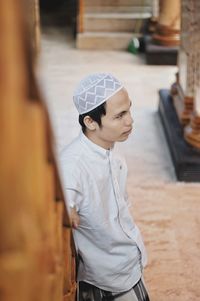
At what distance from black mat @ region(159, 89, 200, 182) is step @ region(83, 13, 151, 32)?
372 cm

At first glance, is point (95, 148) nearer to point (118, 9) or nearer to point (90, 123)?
point (90, 123)

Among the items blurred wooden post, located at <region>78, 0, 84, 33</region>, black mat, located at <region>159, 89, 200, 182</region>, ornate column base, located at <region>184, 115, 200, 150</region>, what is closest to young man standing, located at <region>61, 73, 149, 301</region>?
black mat, located at <region>159, 89, 200, 182</region>

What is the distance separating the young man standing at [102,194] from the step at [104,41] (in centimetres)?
630

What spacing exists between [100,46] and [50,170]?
7.66 metres

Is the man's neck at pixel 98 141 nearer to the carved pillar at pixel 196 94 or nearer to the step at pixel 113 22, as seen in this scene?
the carved pillar at pixel 196 94

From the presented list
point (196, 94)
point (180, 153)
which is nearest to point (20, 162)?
point (180, 153)

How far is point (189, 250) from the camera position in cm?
310

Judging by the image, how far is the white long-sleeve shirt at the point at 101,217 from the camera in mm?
1789

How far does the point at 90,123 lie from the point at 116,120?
9cm

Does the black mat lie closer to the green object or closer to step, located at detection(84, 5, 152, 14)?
the green object

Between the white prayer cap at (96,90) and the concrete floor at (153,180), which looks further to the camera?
the concrete floor at (153,180)

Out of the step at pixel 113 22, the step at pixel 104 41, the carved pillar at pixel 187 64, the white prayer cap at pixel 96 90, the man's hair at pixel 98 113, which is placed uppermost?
the white prayer cap at pixel 96 90

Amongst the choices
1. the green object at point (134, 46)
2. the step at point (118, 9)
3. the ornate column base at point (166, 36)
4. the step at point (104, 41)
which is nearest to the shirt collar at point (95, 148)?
the ornate column base at point (166, 36)

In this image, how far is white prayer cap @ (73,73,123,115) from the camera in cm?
172
